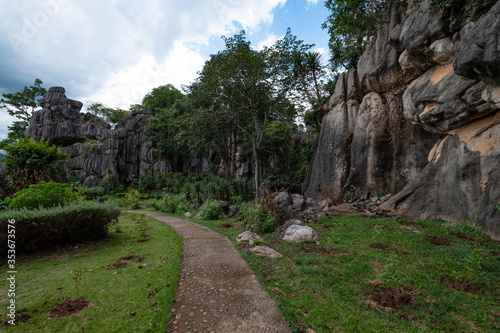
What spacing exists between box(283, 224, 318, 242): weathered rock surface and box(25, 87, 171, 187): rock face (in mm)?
31306

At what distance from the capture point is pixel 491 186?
22.9 ft

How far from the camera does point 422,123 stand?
33.1 feet

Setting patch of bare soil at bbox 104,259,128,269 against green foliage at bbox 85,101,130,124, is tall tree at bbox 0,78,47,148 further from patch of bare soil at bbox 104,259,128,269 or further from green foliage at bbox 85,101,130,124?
patch of bare soil at bbox 104,259,128,269

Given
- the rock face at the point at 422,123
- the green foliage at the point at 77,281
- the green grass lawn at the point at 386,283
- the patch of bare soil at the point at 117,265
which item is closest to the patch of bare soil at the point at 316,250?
the green grass lawn at the point at 386,283

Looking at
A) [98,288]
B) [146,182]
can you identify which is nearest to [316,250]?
[98,288]

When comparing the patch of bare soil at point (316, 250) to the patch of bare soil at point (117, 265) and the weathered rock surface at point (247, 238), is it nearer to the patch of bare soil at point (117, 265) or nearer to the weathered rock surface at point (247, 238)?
the weathered rock surface at point (247, 238)

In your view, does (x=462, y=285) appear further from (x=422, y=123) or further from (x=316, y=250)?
(x=422, y=123)

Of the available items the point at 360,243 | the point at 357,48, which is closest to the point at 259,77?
the point at 357,48

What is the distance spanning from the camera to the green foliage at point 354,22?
13.1 m

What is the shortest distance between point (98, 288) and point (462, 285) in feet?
20.3

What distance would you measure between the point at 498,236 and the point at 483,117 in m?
4.65

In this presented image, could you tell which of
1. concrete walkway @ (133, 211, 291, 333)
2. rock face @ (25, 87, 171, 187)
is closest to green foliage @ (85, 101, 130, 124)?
rock face @ (25, 87, 171, 187)

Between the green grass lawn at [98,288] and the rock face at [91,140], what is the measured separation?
30.5 metres

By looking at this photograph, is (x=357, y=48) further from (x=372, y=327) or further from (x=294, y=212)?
(x=372, y=327)
